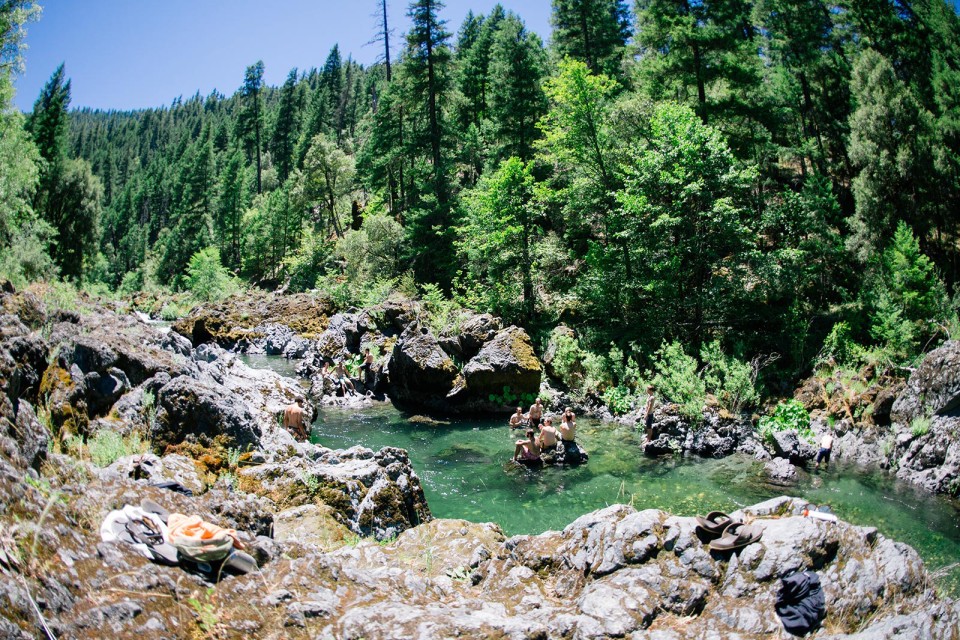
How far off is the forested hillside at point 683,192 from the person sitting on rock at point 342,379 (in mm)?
6800

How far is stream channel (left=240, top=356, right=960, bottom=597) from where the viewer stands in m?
10.2

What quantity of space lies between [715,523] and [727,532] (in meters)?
0.15

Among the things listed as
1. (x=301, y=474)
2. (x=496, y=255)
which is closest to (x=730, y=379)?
(x=496, y=255)

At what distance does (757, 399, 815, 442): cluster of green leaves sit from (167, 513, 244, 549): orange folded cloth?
14.4m

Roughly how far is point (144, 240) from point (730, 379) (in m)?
95.5

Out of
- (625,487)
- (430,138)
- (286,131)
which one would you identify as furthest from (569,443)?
(286,131)

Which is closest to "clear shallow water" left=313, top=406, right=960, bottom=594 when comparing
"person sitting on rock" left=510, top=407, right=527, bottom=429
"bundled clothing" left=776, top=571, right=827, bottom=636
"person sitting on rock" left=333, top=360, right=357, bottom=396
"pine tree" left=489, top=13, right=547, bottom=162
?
"person sitting on rock" left=510, top=407, right=527, bottom=429

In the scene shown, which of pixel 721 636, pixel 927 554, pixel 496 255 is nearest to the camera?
pixel 721 636

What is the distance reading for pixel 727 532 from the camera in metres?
5.66

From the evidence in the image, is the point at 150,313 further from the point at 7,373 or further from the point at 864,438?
the point at 864,438

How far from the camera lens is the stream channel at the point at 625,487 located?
10242mm

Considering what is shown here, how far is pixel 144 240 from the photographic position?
285 feet

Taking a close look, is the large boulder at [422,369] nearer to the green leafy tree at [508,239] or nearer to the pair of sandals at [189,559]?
the green leafy tree at [508,239]

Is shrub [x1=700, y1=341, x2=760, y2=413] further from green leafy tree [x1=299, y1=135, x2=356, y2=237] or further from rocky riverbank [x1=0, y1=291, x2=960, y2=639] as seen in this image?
green leafy tree [x1=299, y1=135, x2=356, y2=237]
